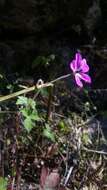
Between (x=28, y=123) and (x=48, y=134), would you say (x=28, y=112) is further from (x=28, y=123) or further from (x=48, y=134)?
(x=48, y=134)

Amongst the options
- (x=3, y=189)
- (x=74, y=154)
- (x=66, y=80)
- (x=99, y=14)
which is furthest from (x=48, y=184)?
(x=99, y=14)

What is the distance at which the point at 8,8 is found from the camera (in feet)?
7.98

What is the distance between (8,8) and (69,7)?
300 mm

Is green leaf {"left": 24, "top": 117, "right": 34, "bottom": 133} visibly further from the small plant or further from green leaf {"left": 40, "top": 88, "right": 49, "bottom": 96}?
green leaf {"left": 40, "top": 88, "right": 49, "bottom": 96}

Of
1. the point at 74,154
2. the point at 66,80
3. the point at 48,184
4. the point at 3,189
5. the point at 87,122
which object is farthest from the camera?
the point at 66,80

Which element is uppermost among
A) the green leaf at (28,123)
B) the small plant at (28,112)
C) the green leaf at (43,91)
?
the green leaf at (43,91)

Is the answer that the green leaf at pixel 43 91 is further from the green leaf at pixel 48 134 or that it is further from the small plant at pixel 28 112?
the green leaf at pixel 48 134

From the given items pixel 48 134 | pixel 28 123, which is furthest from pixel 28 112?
pixel 48 134

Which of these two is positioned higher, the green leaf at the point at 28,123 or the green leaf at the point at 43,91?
the green leaf at the point at 43,91

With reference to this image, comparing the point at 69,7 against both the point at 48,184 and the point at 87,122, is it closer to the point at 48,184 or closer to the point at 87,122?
the point at 87,122

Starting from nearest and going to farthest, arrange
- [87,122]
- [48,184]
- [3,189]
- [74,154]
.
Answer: [48,184] < [3,189] < [74,154] < [87,122]

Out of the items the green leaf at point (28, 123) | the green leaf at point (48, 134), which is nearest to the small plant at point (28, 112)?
the green leaf at point (28, 123)

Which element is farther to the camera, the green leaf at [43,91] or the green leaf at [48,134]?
the green leaf at [48,134]

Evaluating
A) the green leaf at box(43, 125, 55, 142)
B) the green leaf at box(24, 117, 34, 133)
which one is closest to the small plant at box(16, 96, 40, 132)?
the green leaf at box(24, 117, 34, 133)
